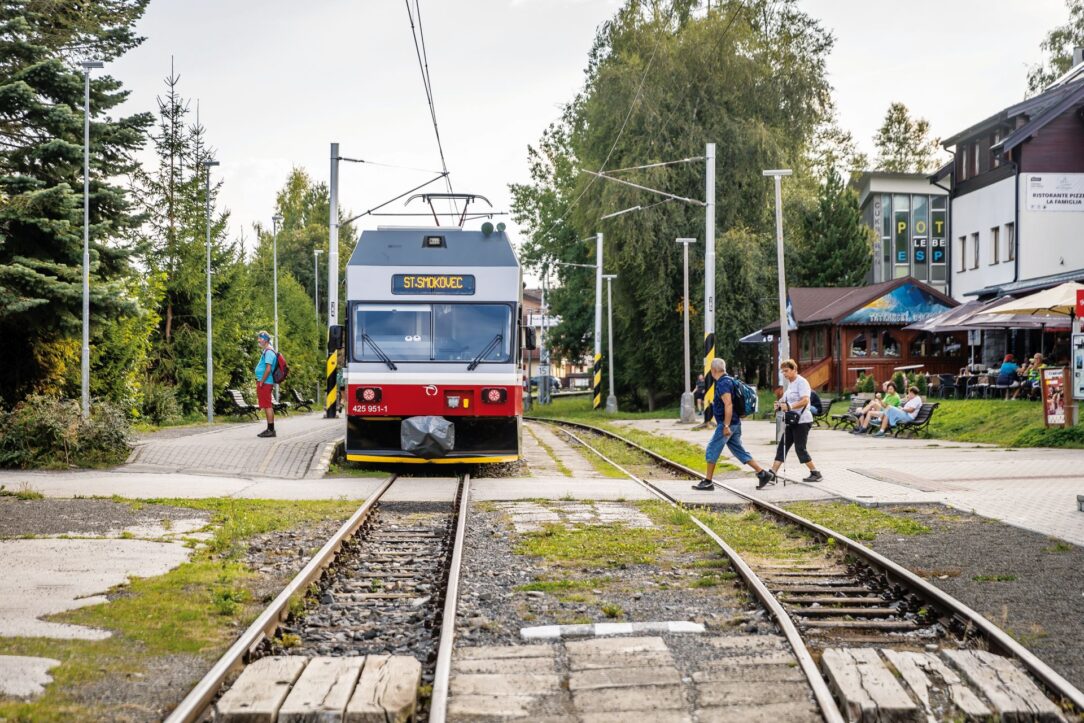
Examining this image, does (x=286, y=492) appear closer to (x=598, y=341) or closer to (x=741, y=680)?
(x=741, y=680)

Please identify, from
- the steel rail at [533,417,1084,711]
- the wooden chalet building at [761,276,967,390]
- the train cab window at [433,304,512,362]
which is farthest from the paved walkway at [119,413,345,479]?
the wooden chalet building at [761,276,967,390]

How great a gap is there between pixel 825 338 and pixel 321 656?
138ft

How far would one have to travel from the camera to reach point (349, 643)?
6758mm

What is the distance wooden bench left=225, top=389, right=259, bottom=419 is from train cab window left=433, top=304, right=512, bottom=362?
698 inches

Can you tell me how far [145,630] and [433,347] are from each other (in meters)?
10.2

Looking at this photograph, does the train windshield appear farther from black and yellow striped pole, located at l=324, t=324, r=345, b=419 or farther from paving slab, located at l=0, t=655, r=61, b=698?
paving slab, located at l=0, t=655, r=61, b=698

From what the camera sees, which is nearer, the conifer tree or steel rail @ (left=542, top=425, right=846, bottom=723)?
steel rail @ (left=542, top=425, right=846, bottom=723)

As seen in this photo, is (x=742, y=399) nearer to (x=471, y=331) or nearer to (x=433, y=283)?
(x=471, y=331)

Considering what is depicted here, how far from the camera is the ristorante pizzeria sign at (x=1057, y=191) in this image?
1412cm

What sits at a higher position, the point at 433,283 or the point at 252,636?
the point at 433,283

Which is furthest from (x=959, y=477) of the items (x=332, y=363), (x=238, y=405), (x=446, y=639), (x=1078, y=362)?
(x=238, y=405)

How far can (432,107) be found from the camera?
20.8 metres

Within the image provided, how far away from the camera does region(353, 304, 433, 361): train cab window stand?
55.6ft

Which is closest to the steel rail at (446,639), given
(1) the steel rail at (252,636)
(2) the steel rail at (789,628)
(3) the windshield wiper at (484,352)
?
(1) the steel rail at (252,636)
